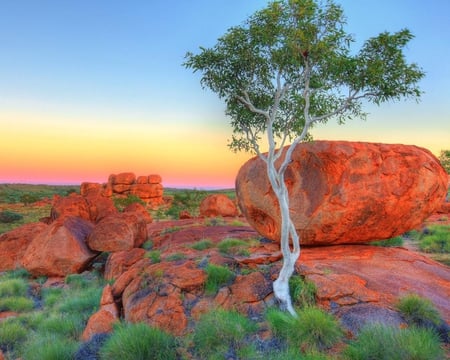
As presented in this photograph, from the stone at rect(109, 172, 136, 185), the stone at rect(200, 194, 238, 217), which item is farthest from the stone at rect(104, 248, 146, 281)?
the stone at rect(109, 172, 136, 185)

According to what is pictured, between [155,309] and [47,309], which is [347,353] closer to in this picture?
[155,309]

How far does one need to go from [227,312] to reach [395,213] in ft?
22.0

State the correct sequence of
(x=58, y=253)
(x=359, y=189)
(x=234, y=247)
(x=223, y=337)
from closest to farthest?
(x=223, y=337), (x=359, y=189), (x=234, y=247), (x=58, y=253)

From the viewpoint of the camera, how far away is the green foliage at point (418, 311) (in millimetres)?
6910

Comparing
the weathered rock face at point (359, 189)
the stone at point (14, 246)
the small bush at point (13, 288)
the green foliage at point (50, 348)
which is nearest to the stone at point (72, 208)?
the stone at point (14, 246)

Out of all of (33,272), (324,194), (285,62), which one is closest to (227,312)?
Answer: (324,194)

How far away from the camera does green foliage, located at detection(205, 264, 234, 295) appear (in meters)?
8.66

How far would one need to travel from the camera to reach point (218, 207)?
33.3 meters

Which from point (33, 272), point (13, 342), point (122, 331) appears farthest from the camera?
point (33, 272)

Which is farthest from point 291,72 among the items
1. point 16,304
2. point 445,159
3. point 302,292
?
point 445,159

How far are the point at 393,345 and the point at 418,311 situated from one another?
1.75m

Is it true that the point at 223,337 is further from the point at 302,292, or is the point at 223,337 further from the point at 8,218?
the point at 8,218

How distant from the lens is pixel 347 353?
19.3 feet

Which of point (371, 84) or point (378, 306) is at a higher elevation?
point (371, 84)
